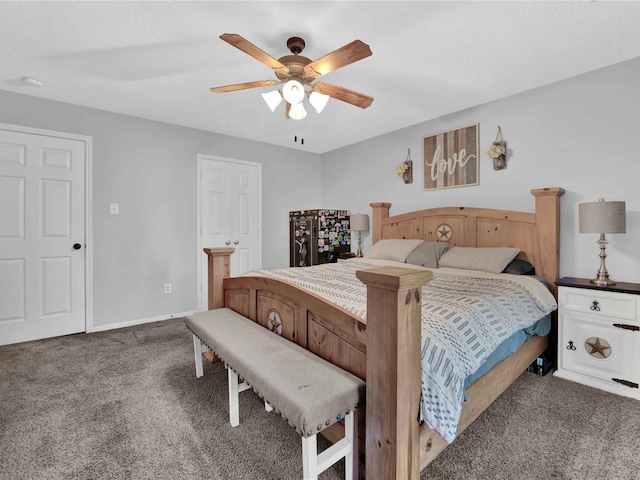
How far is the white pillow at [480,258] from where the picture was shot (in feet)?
8.55

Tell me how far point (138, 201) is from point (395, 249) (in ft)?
9.63

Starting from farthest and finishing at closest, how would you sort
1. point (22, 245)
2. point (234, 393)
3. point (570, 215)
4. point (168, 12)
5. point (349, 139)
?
point (349, 139) < point (22, 245) < point (570, 215) < point (168, 12) < point (234, 393)

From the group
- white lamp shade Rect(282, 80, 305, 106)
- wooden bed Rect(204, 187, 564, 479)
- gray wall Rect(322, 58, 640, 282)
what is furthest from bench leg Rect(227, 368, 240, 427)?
gray wall Rect(322, 58, 640, 282)

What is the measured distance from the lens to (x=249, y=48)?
5.64 ft

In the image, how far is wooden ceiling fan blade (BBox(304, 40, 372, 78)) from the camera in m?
1.65

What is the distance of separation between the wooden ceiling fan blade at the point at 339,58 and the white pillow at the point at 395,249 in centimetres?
196

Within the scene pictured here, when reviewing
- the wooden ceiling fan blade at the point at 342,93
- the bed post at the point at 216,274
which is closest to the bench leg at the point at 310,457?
the bed post at the point at 216,274

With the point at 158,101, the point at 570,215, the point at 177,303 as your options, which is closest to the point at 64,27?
the point at 158,101

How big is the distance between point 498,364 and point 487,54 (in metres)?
2.11

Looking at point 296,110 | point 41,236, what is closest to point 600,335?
point 296,110

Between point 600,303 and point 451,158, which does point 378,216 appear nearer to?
point 451,158

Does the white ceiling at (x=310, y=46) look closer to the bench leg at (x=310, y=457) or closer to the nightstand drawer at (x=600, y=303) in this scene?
the nightstand drawer at (x=600, y=303)

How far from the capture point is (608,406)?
1.93 metres

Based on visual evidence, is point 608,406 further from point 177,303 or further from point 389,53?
point 177,303
